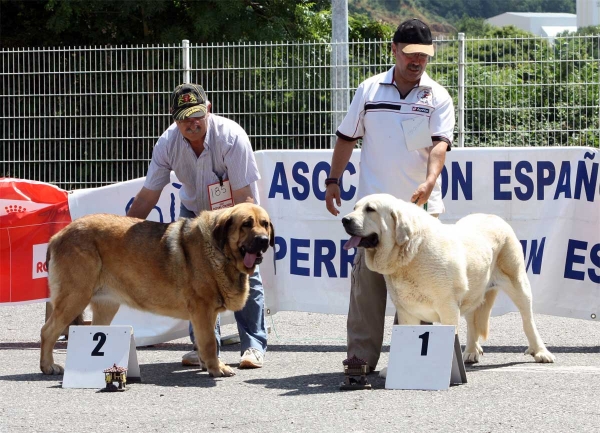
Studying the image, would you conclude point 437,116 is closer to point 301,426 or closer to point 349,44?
point 301,426

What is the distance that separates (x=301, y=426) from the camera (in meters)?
5.03

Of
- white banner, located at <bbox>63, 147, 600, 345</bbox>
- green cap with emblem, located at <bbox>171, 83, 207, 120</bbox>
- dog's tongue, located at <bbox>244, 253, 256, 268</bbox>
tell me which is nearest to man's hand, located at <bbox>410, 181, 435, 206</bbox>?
dog's tongue, located at <bbox>244, 253, 256, 268</bbox>

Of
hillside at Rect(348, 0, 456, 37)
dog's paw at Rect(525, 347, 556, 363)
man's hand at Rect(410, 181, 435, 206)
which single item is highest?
hillside at Rect(348, 0, 456, 37)

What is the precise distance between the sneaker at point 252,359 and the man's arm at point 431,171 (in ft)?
5.33

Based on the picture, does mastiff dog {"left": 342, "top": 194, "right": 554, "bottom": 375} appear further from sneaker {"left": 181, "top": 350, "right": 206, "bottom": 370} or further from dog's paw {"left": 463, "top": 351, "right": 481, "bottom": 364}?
sneaker {"left": 181, "top": 350, "right": 206, "bottom": 370}

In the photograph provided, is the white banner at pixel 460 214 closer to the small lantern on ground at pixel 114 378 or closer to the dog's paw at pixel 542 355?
the dog's paw at pixel 542 355

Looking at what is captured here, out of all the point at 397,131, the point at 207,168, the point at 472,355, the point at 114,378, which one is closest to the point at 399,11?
the point at 207,168

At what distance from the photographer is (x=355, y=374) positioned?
5949 millimetres

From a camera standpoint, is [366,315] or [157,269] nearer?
[366,315]

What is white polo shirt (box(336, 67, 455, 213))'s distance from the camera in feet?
21.1

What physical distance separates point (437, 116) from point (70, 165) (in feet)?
22.8

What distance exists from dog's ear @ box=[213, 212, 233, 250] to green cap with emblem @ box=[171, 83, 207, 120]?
772 mm

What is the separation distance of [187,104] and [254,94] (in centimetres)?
507

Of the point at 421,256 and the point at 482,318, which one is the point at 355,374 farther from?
Answer: the point at 482,318
